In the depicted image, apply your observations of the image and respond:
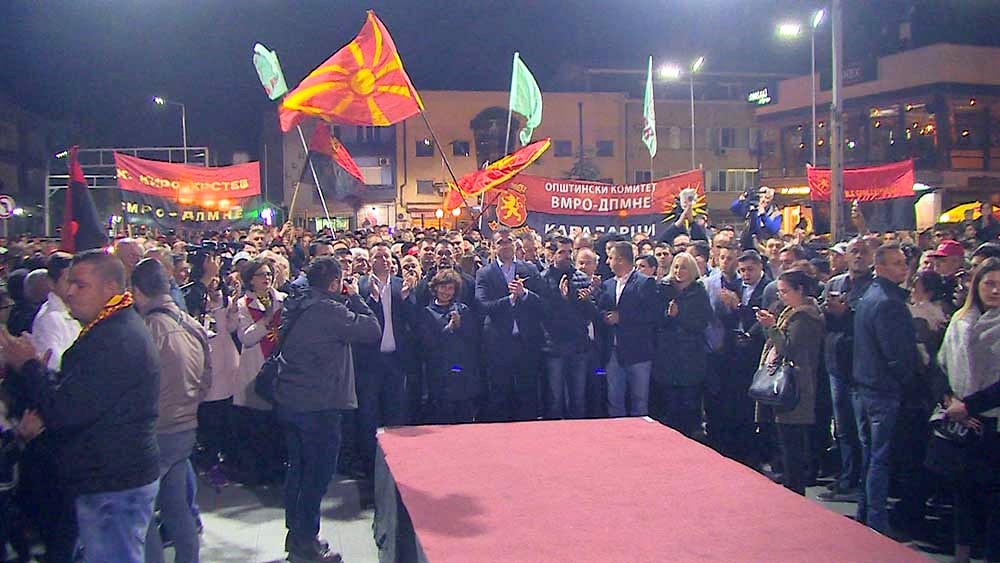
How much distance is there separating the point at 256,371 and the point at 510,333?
8.28 ft

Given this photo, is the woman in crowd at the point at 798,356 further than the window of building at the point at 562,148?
No

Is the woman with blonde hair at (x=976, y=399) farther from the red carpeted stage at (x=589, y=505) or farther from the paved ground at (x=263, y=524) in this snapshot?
the paved ground at (x=263, y=524)

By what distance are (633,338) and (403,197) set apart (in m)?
Answer: 47.1

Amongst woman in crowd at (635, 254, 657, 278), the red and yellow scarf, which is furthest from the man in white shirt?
woman in crowd at (635, 254, 657, 278)

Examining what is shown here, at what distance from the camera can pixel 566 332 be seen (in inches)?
343

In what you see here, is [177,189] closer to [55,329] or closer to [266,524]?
[266,524]

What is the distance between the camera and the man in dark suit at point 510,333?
8695 millimetres

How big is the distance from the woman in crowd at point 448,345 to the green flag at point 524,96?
7.96 m

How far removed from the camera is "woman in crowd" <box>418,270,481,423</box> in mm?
8297

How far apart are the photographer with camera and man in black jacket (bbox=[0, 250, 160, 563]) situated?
9.81m

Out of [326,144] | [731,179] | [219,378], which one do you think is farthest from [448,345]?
[731,179]

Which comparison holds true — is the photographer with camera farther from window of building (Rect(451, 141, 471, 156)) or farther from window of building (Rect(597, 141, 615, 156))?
window of building (Rect(597, 141, 615, 156))

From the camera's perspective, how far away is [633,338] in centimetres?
852

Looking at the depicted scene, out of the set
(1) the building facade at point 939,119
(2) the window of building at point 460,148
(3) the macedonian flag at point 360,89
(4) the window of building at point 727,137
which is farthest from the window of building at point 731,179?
(3) the macedonian flag at point 360,89
